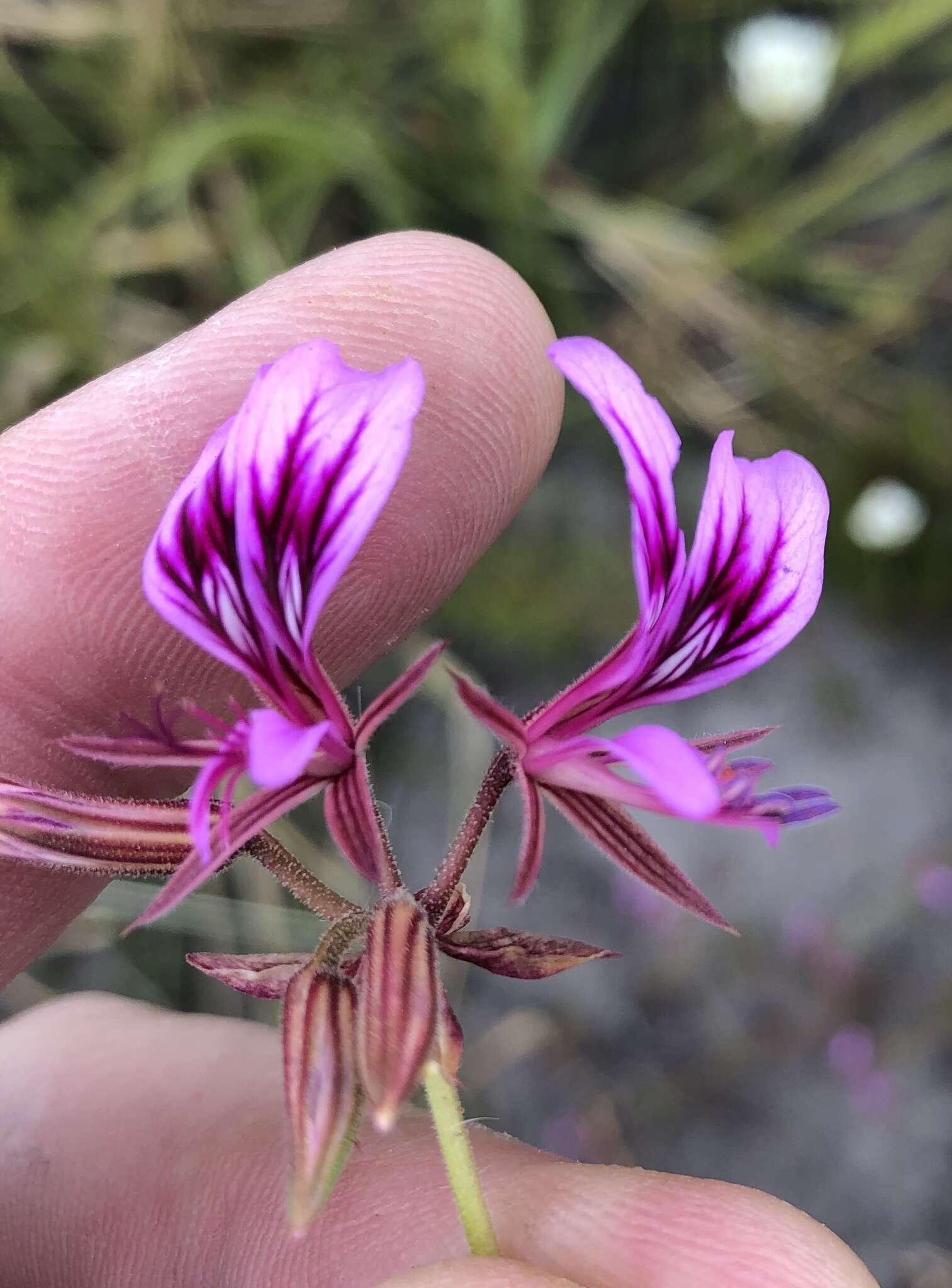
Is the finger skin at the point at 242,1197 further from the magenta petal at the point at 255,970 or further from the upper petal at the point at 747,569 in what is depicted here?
the upper petal at the point at 747,569

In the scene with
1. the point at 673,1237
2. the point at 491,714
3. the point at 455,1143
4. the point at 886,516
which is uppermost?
the point at 886,516

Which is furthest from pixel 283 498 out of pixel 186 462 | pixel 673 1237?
pixel 673 1237

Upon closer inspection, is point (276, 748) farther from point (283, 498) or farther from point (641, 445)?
point (641, 445)

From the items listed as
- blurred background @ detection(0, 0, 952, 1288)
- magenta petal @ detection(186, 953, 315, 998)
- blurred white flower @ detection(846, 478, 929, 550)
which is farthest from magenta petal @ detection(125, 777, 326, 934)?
blurred white flower @ detection(846, 478, 929, 550)

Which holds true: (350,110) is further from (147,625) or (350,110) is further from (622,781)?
(622,781)

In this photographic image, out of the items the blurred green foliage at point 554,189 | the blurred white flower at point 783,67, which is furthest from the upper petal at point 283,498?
the blurred white flower at point 783,67

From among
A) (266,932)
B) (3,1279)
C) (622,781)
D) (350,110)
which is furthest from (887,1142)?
(350,110)
